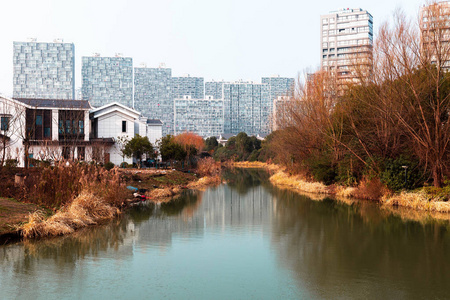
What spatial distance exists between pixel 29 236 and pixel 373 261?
870cm

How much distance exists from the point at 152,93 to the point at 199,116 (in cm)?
2197

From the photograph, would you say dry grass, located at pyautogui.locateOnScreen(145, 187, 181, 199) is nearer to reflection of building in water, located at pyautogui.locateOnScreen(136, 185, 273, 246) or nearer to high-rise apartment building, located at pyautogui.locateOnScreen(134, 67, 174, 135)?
reflection of building in water, located at pyautogui.locateOnScreen(136, 185, 273, 246)

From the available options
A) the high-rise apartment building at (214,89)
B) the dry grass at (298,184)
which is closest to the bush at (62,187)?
the dry grass at (298,184)

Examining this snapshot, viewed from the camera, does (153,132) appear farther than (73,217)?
Yes

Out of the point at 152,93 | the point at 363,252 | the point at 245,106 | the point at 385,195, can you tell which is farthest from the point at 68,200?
the point at 152,93

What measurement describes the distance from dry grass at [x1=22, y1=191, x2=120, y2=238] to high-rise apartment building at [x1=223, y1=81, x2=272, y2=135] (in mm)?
121079

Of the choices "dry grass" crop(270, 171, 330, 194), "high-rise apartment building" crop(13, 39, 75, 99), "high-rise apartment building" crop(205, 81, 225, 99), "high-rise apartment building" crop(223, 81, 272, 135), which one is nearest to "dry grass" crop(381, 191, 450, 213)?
"dry grass" crop(270, 171, 330, 194)

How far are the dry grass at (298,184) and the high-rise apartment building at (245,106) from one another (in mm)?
102089

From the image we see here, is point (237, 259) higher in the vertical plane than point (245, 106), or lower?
lower

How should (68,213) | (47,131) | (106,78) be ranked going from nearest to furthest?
(68,213), (47,131), (106,78)

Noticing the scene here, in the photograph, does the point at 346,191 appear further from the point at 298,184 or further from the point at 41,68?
the point at 41,68

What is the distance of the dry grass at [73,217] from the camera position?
12.0 meters

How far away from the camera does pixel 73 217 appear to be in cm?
1333

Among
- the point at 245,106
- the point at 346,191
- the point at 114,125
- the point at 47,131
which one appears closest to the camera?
the point at 346,191
